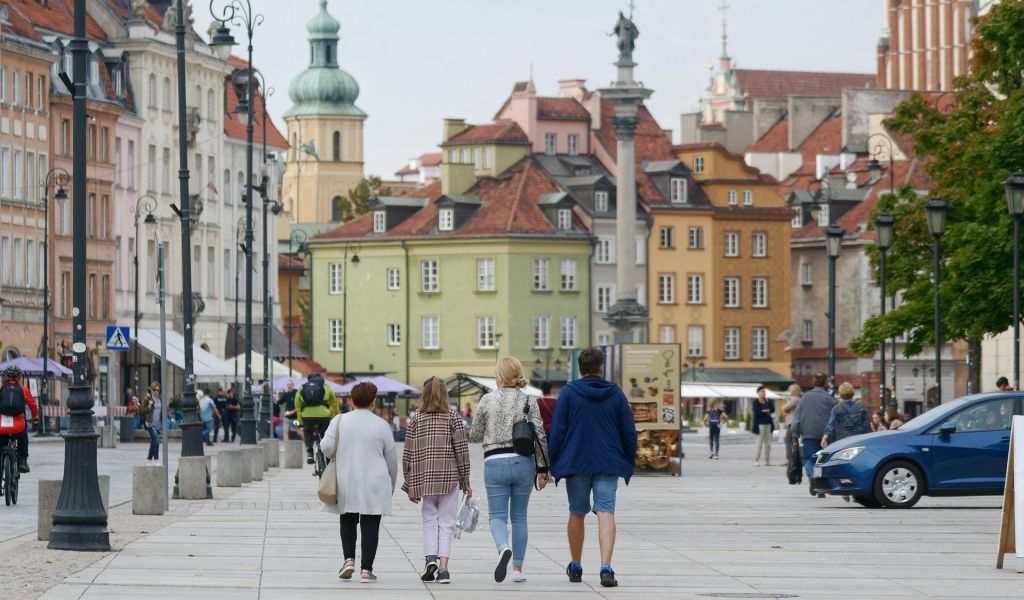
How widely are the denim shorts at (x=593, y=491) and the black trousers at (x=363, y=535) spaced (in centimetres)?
150

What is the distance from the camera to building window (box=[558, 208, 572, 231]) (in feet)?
400

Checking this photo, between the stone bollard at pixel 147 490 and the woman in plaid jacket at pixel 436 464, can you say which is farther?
the stone bollard at pixel 147 490

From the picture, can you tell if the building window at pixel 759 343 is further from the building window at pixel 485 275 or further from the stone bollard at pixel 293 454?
the stone bollard at pixel 293 454

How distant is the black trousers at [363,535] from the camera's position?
19609mm

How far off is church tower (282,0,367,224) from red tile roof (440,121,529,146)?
210 ft

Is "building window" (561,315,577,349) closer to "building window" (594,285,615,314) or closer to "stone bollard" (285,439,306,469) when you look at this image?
"building window" (594,285,615,314)

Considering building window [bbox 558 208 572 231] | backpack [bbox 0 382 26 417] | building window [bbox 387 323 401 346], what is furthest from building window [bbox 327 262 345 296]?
backpack [bbox 0 382 26 417]

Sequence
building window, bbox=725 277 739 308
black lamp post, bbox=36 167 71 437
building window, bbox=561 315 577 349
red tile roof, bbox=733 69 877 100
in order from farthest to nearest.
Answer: red tile roof, bbox=733 69 877 100, building window, bbox=725 277 739 308, building window, bbox=561 315 577 349, black lamp post, bbox=36 167 71 437

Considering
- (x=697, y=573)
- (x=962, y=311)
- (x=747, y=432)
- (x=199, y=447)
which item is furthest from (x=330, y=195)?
(x=697, y=573)

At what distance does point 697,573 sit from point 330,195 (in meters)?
176

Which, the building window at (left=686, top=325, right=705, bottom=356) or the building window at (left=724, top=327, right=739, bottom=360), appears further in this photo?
the building window at (left=724, top=327, right=739, bottom=360)

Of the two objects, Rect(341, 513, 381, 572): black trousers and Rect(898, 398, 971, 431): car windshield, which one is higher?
Rect(898, 398, 971, 431): car windshield

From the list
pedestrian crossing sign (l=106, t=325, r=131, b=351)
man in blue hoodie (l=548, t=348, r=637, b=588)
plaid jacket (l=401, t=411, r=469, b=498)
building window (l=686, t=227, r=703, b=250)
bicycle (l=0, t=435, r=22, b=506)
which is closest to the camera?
man in blue hoodie (l=548, t=348, r=637, b=588)

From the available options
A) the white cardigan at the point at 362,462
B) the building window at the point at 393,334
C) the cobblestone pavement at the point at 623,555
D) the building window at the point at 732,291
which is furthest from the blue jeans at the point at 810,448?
the building window at the point at 732,291
